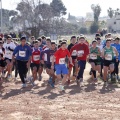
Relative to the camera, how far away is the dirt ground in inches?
306

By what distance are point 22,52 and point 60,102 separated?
131 inches

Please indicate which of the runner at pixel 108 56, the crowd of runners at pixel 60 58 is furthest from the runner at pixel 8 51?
the runner at pixel 108 56

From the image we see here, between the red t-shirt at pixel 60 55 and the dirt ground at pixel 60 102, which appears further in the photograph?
the red t-shirt at pixel 60 55

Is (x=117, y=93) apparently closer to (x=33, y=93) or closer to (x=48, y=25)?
(x=33, y=93)

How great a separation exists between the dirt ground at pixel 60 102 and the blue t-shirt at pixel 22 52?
1.11 meters

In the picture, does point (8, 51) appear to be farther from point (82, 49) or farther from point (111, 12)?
point (111, 12)

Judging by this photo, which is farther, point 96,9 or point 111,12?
point 111,12

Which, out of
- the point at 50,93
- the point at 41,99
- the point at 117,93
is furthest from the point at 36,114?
the point at 117,93

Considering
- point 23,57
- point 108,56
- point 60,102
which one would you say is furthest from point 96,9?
point 60,102

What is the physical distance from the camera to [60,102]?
926cm

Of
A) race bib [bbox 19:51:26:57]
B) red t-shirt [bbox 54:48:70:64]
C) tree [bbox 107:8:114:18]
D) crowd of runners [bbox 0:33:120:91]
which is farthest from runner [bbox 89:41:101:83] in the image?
tree [bbox 107:8:114:18]

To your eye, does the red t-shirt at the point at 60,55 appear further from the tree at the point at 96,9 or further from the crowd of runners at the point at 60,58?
the tree at the point at 96,9

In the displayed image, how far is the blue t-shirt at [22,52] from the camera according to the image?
11.9 metres

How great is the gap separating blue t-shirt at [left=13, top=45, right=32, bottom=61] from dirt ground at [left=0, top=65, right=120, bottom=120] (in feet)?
3.64
